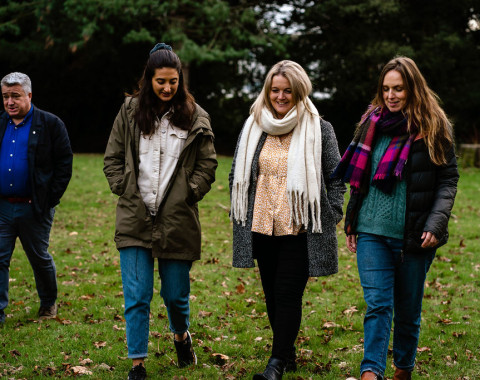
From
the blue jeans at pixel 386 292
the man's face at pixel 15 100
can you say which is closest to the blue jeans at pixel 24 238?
the man's face at pixel 15 100

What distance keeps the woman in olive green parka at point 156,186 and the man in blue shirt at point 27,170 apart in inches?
60.9

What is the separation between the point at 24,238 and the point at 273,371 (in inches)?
116

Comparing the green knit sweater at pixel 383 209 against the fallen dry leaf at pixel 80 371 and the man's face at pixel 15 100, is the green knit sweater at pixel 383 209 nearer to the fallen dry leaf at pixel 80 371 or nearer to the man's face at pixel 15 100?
the fallen dry leaf at pixel 80 371

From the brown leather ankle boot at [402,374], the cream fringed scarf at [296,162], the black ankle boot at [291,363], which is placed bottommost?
the black ankle boot at [291,363]

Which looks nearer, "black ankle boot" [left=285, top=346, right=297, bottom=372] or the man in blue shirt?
"black ankle boot" [left=285, top=346, right=297, bottom=372]

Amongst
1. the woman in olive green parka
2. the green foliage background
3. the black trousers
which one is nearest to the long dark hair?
the woman in olive green parka

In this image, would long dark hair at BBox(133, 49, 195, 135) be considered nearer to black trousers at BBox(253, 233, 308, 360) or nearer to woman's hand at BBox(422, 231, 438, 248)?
black trousers at BBox(253, 233, 308, 360)

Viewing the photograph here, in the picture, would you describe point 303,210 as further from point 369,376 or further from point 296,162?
point 369,376

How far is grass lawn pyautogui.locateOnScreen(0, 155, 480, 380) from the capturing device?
4793 millimetres

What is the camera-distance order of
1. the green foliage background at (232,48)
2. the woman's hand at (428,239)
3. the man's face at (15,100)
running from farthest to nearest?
the green foliage background at (232,48) < the man's face at (15,100) < the woman's hand at (428,239)

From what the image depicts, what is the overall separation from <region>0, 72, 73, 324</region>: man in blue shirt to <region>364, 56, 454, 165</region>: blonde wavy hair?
324cm

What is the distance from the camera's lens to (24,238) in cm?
574

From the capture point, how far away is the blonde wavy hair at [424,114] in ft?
12.7

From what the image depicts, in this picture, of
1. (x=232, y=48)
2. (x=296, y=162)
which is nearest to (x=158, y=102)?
(x=296, y=162)
